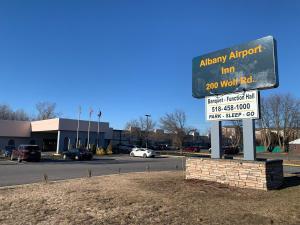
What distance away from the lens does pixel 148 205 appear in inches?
366

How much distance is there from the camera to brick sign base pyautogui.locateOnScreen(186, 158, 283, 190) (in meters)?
12.5

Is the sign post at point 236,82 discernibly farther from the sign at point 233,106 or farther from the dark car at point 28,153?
the dark car at point 28,153

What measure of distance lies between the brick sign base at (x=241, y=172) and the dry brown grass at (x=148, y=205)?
59 centimetres

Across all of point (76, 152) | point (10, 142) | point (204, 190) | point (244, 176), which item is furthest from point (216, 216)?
point (10, 142)

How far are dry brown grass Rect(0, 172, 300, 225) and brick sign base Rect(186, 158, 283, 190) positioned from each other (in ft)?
1.93

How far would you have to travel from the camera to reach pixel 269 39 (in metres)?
13.7

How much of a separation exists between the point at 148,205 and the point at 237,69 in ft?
26.9

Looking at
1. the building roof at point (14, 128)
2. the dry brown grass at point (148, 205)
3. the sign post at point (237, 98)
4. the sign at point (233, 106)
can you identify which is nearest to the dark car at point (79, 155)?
the building roof at point (14, 128)

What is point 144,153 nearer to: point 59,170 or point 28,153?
point 28,153

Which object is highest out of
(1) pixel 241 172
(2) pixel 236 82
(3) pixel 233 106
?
(2) pixel 236 82

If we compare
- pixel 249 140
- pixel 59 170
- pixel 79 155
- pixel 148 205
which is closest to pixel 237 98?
pixel 249 140

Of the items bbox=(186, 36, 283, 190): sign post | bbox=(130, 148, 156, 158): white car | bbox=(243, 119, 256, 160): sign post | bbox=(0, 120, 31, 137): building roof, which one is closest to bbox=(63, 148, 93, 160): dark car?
bbox=(130, 148, 156, 158): white car

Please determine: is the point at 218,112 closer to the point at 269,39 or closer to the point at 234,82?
the point at 234,82

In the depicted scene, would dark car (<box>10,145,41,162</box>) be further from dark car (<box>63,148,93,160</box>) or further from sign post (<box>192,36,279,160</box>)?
sign post (<box>192,36,279,160</box>)
